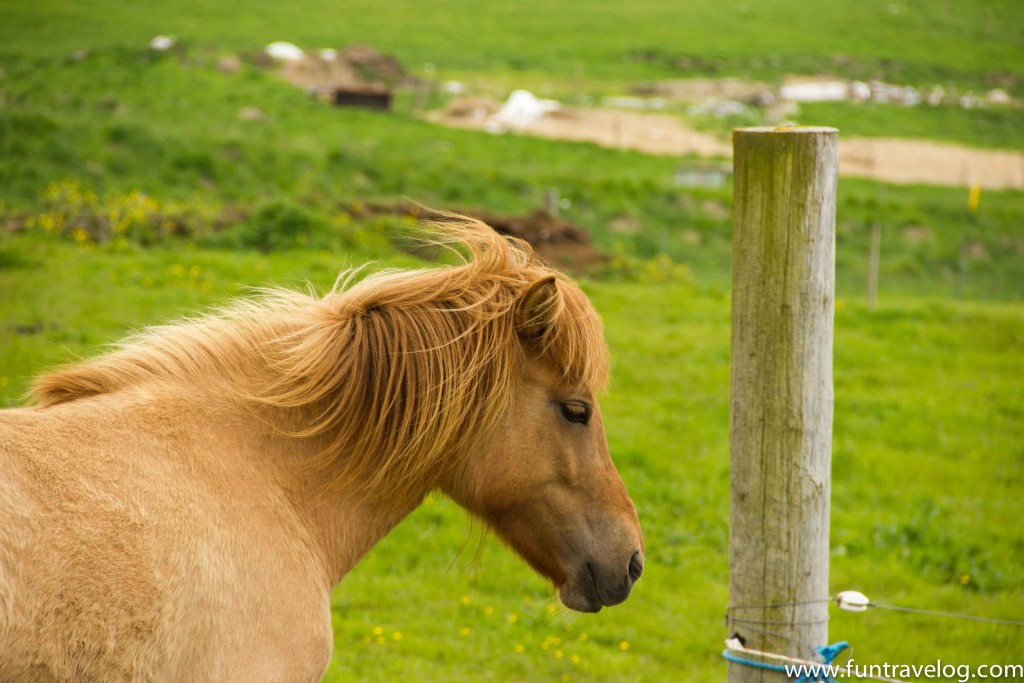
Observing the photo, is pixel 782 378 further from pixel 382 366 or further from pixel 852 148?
pixel 852 148

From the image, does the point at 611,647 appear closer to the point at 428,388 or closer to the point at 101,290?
the point at 428,388

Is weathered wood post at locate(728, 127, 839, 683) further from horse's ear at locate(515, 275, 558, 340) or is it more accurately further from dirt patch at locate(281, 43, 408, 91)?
dirt patch at locate(281, 43, 408, 91)

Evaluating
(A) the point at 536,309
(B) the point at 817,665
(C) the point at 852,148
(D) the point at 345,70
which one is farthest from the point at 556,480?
(D) the point at 345,70

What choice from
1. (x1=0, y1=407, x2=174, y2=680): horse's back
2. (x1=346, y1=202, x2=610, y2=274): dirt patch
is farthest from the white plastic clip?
(x1=346, y1=202, x2=610, y2=274): dirt patch

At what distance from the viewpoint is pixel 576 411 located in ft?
10.4

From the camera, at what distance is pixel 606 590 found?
3.16 meters

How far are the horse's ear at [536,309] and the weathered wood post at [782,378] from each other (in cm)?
73

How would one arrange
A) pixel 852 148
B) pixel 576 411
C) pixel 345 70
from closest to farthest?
pixel 576 411 < pixel 852 148 < pixel 345 70

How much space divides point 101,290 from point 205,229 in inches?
122

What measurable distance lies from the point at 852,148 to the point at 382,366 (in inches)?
1265

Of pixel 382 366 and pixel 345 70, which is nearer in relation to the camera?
pixel 382 366

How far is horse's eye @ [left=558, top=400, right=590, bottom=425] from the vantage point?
3.17 m

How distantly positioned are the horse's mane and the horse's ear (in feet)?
0.06

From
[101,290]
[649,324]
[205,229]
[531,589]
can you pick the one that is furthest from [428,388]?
[205,229]
